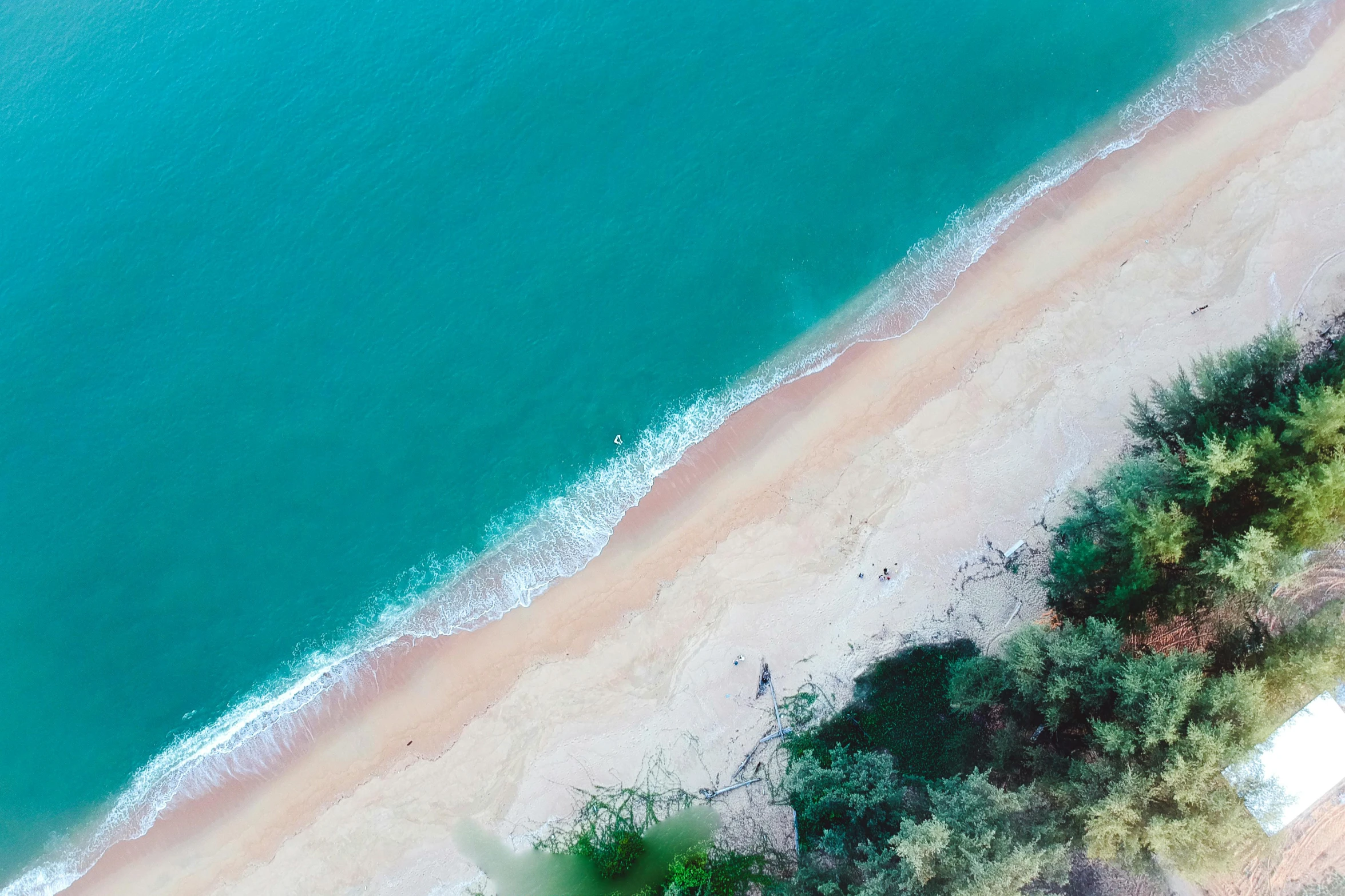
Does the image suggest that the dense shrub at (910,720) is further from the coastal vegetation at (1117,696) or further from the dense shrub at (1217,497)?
the dense shrub at (1217,497)

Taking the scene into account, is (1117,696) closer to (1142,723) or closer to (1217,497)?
(1142,723)

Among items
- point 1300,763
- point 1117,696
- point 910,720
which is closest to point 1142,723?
point 1117,696

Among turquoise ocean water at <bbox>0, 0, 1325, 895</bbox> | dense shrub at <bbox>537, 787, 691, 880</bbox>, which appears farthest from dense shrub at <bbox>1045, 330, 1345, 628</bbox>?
dense shrub at <bbox>537, 787, 691, 880</bbox>

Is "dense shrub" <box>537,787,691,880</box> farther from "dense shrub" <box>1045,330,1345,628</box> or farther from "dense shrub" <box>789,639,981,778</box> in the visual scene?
"dense shrub" <box>1045,330,1345,628</box>

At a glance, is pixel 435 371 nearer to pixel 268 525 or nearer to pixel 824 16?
pixel 268 525

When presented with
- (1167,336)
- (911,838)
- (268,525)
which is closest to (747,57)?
(1167,336)

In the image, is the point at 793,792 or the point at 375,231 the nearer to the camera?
the point at 793,792

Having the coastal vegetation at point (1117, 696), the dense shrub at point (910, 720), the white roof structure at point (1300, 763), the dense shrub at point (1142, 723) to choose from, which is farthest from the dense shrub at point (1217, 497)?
the dense shrub at point (910, 720)
